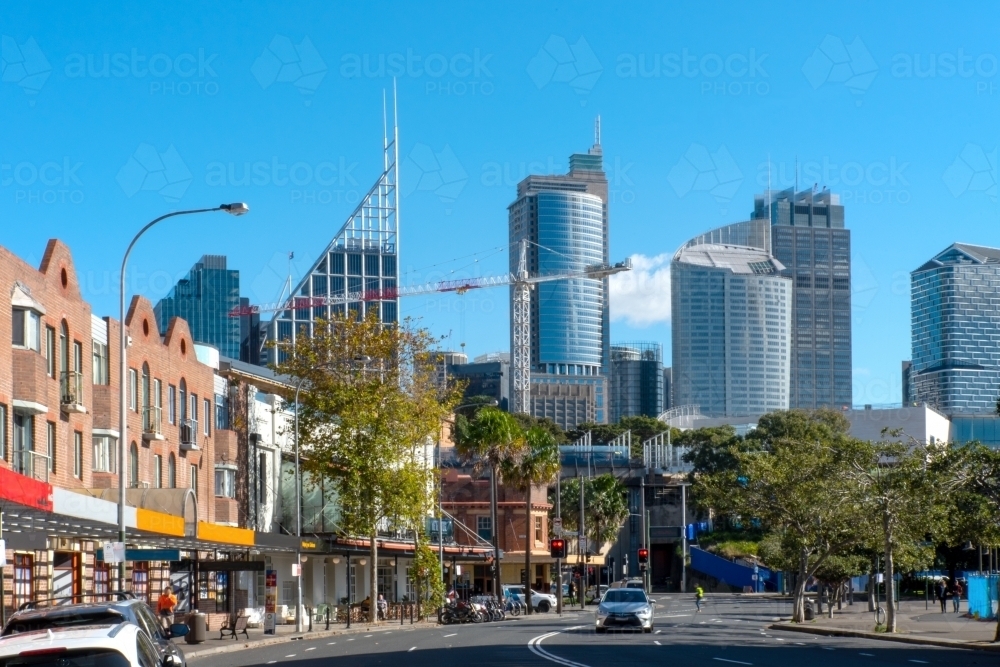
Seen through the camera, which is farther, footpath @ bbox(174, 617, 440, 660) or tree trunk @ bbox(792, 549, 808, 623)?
tree trunk @ bbox(792, 549, 808, 623)

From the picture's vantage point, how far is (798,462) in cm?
5438

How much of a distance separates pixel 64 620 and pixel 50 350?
88.5ft

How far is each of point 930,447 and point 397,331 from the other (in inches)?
1102

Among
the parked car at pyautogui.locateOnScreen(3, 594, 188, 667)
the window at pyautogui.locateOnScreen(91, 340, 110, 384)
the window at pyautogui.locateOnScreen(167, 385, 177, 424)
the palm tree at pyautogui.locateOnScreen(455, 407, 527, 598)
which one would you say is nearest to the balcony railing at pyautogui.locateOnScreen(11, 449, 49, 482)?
the window at pyautogui.locateOnScreen(91, 340, 110, 384)

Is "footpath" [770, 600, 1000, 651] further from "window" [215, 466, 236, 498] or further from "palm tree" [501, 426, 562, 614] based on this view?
"window" [215, 466, 236, 498]

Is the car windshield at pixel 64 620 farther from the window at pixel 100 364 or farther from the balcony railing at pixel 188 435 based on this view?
the balcony railing at pixel 188 435

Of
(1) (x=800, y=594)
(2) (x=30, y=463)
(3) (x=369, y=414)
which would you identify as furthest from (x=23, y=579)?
(1) (x=800, y=594)

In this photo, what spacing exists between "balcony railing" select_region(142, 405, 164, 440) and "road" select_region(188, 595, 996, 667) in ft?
30.0

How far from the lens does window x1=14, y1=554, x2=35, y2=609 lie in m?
37.3

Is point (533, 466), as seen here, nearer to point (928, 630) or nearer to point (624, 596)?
point (624, 596)

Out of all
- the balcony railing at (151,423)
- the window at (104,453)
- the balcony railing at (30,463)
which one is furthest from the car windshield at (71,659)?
the balcony railing at (151,423)

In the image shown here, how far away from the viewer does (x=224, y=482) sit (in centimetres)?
5778

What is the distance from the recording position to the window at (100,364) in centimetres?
4534

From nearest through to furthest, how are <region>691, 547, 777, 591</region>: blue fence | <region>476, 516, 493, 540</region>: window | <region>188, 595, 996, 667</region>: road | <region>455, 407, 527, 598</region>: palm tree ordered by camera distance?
<region>188, 595, 996, 667</region>: road → <region>455, 407, 527, 598</region>: palm tree → <region>476, 516, 493, 540</region>: window → <region>691, 547, 777, 591</region>: blue fence
